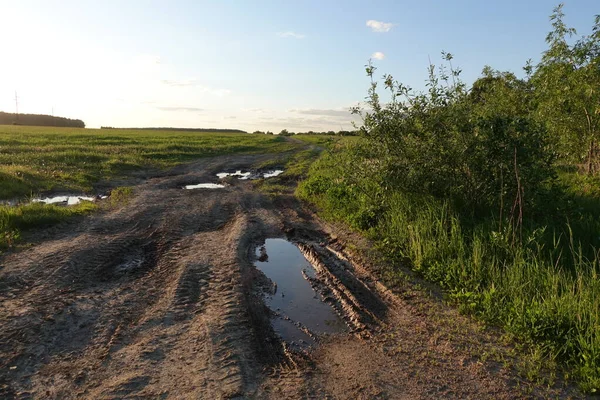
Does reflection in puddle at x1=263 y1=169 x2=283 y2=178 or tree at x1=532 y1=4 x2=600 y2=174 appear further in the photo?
reflection in puddle at x1=263 y1=169 x2=283 y2=178

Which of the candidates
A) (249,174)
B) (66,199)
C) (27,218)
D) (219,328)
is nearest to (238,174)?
(249,174)

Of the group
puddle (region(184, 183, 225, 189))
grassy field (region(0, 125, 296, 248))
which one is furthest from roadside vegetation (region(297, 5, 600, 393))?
grassy field (region(0, 125, 296, 248))

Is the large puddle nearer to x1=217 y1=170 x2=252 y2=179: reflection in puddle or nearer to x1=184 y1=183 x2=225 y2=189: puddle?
x1=184 y1=183 x2=225 y2=189: puddle

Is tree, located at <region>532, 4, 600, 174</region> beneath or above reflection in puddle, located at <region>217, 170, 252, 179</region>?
above

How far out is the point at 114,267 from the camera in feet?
21.8

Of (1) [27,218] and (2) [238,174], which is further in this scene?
(2) [238,174]

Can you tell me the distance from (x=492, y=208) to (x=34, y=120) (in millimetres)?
93962

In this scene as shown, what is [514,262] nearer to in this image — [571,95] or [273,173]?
[571,95]

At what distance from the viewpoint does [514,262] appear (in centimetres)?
551

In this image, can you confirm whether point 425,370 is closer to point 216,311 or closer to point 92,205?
point 216,311

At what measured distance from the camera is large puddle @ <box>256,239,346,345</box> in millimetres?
4988

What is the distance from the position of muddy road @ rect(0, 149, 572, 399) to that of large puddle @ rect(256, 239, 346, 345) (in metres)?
0.03

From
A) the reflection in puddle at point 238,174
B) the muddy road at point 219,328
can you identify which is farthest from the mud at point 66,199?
the reflection in puddle at point 238,174

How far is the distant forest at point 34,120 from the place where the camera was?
258ft
